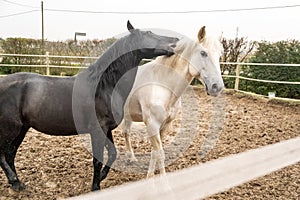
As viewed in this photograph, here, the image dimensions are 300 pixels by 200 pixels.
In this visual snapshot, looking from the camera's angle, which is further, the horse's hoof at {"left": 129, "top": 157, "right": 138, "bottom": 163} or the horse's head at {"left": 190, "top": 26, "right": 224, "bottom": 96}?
the horse's hoof at {"left": 129, "top": 157, "right": 138, "bottom": 163}

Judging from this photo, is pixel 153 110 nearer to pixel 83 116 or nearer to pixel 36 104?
pixel 83 116

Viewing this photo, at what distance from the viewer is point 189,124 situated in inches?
219

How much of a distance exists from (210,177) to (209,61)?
1.77 metres

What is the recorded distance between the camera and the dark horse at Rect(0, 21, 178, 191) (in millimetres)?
2434


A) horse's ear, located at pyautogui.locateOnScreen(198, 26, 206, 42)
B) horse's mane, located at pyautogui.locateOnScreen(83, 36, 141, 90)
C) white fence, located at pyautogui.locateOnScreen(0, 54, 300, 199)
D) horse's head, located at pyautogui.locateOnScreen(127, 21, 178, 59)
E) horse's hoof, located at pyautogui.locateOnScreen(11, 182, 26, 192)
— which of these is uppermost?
horse's ear, located at pyautogui.locateOnScreen(198, 26, 206, 42)

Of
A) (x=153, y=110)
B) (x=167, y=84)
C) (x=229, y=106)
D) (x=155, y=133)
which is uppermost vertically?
(x=167, y=84)

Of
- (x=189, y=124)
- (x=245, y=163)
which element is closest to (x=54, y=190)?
(x=245, y=163)

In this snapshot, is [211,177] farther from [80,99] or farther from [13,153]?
[13,153]

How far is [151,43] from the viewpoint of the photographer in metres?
2.51

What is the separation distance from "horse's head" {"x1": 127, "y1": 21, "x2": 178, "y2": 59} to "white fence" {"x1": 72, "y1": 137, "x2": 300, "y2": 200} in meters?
1.62

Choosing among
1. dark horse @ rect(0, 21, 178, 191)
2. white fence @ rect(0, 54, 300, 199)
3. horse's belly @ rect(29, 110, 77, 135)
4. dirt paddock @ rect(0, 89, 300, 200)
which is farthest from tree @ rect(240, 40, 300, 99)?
white fence @ rect(0, 54, 300, 199)

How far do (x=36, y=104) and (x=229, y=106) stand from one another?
5.62 metres

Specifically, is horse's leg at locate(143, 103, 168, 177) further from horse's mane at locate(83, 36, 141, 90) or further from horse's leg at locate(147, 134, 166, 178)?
horse's mane at locate(83, 36, 141, 90)

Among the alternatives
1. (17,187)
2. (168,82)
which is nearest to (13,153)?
(17,187)
